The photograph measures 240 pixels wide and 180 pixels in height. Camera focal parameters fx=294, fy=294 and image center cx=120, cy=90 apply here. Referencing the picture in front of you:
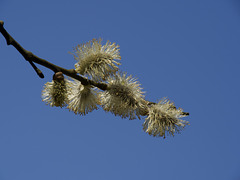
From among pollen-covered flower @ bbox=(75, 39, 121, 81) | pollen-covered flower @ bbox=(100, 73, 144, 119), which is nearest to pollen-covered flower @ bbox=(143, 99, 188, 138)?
pollen-covered flower @ bbox=(100, 73, 144, 119)

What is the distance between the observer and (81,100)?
103 inches

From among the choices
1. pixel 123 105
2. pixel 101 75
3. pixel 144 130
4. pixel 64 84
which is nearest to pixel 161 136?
pixel 144 130

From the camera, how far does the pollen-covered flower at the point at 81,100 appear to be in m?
2.61

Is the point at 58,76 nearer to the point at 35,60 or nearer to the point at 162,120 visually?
the point at 35,60

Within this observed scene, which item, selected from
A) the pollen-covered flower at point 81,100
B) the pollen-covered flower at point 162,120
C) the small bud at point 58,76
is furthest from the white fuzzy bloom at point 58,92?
the pollen-covered flower at point 162,120

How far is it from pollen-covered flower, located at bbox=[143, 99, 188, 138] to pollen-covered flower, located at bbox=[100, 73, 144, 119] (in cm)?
15

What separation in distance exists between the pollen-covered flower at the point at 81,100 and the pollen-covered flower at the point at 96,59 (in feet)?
0.95

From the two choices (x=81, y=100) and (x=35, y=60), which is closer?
(x=35, y=60)

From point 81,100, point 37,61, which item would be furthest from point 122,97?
point 37,61

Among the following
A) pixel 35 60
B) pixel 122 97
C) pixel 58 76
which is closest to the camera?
pixel 35 60

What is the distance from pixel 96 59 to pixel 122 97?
1.32 feet

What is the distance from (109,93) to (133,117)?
296 mm

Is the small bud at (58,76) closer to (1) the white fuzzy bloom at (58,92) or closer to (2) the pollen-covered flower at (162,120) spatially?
(1) the white fuzzy bloom at (58,92)

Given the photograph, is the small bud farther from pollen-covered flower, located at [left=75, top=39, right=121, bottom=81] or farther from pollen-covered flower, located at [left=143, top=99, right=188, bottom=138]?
pollen-covered flower, located at [left=143, top=99, right=188, bottom=138]
